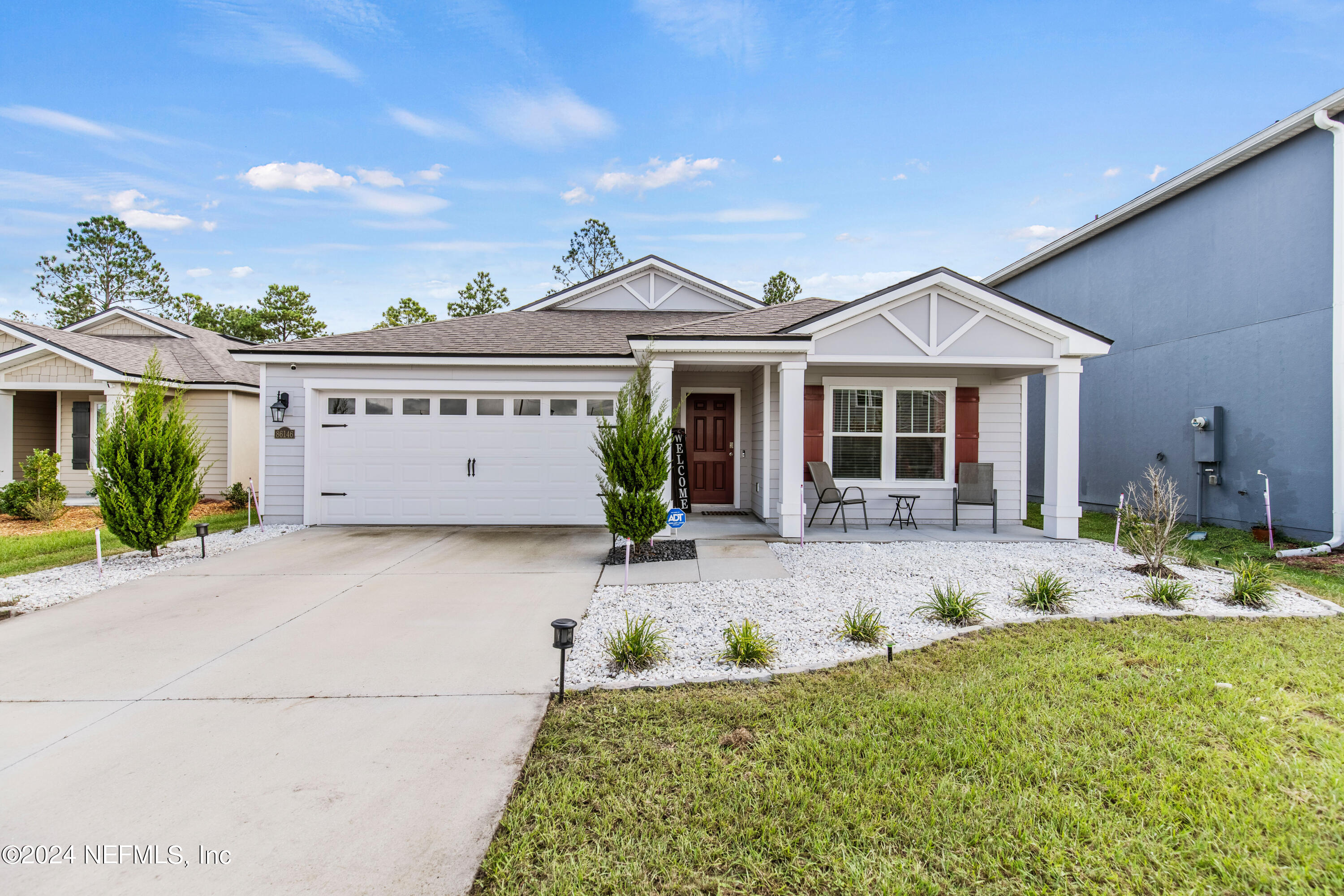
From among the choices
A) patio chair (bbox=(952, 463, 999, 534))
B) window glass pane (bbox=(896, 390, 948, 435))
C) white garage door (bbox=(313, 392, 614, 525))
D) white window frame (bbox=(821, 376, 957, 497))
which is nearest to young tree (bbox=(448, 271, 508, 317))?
white garage door (bbox=(313, 392, 614, 525))

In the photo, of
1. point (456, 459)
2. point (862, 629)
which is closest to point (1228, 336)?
point (862, 629)

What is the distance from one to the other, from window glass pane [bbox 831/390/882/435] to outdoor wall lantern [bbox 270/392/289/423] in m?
8.76

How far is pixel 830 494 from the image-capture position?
8594 millimetres

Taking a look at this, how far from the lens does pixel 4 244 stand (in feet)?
76.5

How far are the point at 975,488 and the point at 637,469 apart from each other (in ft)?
18.3

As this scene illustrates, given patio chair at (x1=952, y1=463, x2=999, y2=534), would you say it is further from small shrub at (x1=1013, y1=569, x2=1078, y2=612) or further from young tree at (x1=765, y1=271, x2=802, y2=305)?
young tree at (x1=765, y1=271, x2=802, y2=305)

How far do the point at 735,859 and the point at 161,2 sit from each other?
13580 mm

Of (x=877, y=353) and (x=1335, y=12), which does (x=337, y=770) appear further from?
(x=1335, y=12)

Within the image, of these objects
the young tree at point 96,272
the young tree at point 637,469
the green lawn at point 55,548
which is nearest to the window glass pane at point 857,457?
the young tree at point 637,469

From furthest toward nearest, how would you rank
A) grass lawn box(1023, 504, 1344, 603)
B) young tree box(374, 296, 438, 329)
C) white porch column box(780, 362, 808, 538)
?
young tree box(374, 296, 438, 329) → white porch column box(780, 362, 808, 538) → grass lawn box(1023, 504, 1344, 603)

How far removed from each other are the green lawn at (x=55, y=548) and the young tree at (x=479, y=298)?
2061 cm

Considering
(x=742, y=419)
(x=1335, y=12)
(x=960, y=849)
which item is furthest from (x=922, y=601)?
(x=1335, y=12)

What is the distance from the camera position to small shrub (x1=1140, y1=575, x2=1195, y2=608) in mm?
4984

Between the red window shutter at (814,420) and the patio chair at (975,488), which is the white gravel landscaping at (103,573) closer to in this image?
the red window shutter at (814,420)
